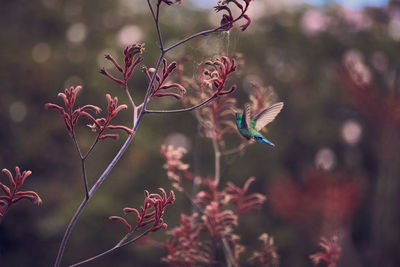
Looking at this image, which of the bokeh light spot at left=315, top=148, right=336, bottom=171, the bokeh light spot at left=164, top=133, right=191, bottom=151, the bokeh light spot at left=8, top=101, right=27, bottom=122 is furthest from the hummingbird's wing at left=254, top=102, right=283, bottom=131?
the bokeh light spot at left=8, top=101, right=27, bottom=122

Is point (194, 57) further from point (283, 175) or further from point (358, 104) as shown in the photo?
point (283, 175)

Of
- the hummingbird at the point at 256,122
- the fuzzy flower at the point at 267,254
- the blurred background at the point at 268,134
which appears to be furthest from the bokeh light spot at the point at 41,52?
the hummingbird at the point at 256,122

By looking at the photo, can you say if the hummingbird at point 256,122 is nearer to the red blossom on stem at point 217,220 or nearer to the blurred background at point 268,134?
the red blossom on stem at point 217,220

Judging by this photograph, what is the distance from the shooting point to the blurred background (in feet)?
17.5

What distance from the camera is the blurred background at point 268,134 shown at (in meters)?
5.34

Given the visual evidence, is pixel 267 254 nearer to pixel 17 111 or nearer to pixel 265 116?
pixel 265 116

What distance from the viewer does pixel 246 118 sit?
1.36 metres

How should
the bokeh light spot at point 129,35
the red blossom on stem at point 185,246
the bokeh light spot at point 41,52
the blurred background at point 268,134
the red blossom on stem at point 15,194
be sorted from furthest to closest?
the bokeh light spot at point 41,52 → the bokeh light spot at point 129,35 → the blurred background at point 268,134 → the red blossom on stem at point 185,246 → the red blossom on stem at point 15,194

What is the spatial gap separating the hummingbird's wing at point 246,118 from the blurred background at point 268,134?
143 inches

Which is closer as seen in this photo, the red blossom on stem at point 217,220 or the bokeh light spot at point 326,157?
the red blossom on stem at point 217,220

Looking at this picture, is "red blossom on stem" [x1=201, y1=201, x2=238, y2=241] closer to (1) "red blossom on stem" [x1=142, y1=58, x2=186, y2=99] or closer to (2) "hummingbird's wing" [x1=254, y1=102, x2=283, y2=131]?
(2) "hummingbird's wing" [x1=254, y1=102, x2=283, y2=131]

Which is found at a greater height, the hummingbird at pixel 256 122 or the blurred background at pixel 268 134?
the hummingbird at pixel 256 122

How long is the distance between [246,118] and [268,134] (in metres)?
4.52

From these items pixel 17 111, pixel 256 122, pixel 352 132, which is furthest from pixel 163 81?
pixel 17 111
